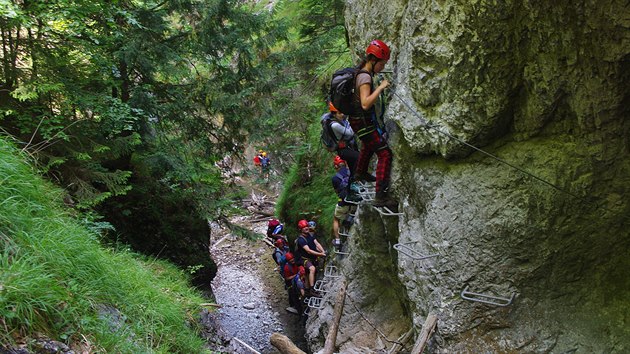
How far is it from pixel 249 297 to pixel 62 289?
10.3 metres

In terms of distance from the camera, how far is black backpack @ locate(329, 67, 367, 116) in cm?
552

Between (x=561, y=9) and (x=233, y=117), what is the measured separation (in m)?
8.60

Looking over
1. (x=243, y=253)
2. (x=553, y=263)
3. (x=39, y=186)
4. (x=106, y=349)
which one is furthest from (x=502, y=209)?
(x=243, y=253)

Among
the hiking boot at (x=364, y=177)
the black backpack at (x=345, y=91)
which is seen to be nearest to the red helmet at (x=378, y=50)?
the black backpack at (x=345, y=91)

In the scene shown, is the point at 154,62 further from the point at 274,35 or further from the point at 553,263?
the point at 553,263

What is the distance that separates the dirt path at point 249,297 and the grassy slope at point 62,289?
2353 millimetres

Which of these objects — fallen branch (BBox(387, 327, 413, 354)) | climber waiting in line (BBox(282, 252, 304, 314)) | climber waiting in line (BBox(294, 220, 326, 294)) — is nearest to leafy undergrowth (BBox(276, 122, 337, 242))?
climber waiting in line (BBox(294, 220, 326, 294))

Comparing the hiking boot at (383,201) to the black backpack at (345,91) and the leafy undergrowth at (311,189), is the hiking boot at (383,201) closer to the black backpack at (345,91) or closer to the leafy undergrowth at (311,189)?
the black backpack at (345,91)

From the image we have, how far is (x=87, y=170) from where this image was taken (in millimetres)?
7637

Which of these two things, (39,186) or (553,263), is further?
(39,186)

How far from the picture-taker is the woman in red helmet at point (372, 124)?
205 inches

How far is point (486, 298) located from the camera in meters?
4.84

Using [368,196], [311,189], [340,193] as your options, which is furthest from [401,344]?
[311,189]

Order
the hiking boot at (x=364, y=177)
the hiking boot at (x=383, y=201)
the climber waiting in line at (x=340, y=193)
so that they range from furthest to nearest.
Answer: the climber waiting in line at (x=340, y=193)
the hiking boot at (x=364, y=177)
the hiking boot at (x=383, y=201)
